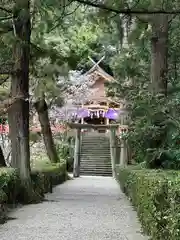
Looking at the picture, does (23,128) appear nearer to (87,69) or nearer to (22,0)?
(22,0)

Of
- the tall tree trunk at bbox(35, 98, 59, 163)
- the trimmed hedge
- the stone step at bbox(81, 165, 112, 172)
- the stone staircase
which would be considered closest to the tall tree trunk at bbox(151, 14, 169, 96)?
the trimmed hedge

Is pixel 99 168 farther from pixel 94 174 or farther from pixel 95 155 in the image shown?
pixel 95 155

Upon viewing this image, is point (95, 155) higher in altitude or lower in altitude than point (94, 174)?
higher

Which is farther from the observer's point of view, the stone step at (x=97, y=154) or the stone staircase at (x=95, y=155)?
the stone step at (x=97, y=154)

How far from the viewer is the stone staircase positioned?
28.5 m

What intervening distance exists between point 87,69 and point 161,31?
A: 23.8 m

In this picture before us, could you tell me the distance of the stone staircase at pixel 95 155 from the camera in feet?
93.5

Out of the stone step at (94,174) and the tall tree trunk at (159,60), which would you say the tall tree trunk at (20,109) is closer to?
the tall tree trunk at (159,60)

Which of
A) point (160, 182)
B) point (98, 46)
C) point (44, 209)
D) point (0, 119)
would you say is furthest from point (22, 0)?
point (98, 46)

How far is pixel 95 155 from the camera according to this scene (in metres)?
29.8

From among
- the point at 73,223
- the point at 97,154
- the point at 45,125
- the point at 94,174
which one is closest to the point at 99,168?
the point at 94,174

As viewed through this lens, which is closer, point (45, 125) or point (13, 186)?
point (13, 186)

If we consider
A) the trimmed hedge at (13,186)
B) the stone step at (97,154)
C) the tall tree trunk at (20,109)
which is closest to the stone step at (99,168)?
A: the stone step at (97,154)

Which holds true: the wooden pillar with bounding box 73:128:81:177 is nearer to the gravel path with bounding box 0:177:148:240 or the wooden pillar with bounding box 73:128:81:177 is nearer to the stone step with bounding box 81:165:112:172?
the stone step with bounding box 81:165:112:172
